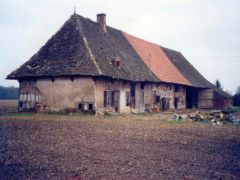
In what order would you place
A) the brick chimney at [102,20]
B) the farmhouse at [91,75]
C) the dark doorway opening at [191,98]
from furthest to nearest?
the dark doorway opening at [191,98] < the brick chimney at [102,20] < the farmhouse at [91,75]

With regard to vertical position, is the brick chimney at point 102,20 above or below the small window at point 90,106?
above

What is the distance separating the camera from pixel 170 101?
112 ft

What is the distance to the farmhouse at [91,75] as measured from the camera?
77.9 feet

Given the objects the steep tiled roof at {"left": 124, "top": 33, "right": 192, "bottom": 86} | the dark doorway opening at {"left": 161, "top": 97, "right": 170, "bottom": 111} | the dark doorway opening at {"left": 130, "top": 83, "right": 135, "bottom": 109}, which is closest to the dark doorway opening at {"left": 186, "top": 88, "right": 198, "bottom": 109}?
the steep tiled roof at {"left": 124, "top": 33, "right": 192, "bottom": 86}

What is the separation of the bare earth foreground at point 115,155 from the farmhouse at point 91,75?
10295mm

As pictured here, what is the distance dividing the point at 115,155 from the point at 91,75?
46.7ft

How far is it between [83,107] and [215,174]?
16.9 meters

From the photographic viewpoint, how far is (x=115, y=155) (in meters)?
9.14

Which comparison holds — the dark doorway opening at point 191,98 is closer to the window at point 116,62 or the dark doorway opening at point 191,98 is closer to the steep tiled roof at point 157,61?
the steep tiled roof at point 157,61

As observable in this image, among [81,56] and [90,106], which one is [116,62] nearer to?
[81,56]

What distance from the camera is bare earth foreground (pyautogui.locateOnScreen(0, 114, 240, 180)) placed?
7301 millimetres

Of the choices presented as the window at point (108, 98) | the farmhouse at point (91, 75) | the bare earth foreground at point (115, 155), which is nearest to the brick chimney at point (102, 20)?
the farmhouse at point (91, 75)

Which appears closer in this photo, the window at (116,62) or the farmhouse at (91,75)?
the farmhouse at (91,75)

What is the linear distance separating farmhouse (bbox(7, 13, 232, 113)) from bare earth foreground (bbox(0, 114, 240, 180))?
10295 millimetres
